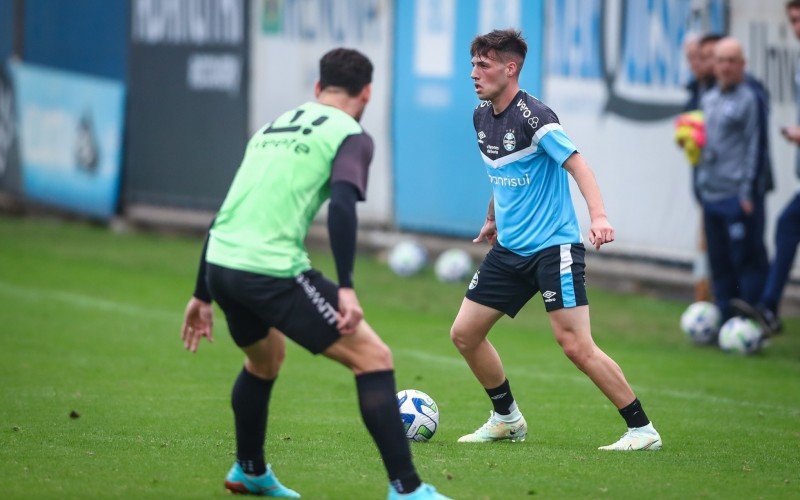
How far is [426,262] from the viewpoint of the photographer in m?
16.0

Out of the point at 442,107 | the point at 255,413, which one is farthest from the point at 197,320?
the point at 442,107

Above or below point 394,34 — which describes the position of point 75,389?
below

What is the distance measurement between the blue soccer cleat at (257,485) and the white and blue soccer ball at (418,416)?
1468 millimetres

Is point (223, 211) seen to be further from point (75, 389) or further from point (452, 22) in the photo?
point (452, 22)

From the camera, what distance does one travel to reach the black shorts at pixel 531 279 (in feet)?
23.0

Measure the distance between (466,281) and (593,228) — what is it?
8452 millimetres

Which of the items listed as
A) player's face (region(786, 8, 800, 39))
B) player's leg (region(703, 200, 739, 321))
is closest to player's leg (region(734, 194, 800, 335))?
player's leg (region(703, 200, 739, 321))

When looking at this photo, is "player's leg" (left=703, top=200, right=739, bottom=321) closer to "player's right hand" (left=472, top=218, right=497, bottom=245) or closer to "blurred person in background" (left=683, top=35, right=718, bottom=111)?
"blurred person in background" (left=683, top=35, right=718, bottom=111)

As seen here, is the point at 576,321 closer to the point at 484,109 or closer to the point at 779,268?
the point at 484,109

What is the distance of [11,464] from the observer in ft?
21.4

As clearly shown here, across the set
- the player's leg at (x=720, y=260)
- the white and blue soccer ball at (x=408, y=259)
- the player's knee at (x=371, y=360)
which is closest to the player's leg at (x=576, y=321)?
the player's knee at (x=371, y=360)

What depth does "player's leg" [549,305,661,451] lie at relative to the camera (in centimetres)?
702

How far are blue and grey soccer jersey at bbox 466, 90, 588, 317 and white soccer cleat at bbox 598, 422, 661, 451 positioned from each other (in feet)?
2.49

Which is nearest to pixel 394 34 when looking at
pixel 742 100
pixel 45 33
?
pixel 742 100
